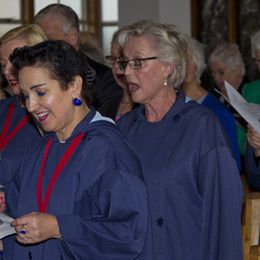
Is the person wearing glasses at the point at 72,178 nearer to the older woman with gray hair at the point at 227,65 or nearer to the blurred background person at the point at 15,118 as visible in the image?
the blurred background person at the point at 15,118

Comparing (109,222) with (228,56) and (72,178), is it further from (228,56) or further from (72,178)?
(228,56)

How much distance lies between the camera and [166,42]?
3.54 m

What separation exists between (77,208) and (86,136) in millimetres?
252

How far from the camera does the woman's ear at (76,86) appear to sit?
9.30 feet

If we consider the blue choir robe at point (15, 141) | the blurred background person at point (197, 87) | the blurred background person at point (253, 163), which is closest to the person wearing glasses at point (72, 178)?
the blue choir robe at point (15, 141)

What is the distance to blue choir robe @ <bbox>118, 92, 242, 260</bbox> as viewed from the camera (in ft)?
11.0

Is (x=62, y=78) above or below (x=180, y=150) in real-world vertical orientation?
above

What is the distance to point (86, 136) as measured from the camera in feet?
9.34

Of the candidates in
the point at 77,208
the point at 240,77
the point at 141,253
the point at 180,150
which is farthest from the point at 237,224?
the point at 240,77

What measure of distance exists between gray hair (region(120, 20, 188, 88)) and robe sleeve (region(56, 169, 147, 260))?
3.05 feet

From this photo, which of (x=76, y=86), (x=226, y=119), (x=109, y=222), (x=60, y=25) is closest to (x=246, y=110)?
(x=76, y=86)

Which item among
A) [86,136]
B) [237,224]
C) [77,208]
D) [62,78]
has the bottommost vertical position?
[237,224]

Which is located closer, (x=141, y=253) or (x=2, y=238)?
(x=141, y=253)

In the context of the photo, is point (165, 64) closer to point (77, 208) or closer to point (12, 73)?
point (12, 73)
